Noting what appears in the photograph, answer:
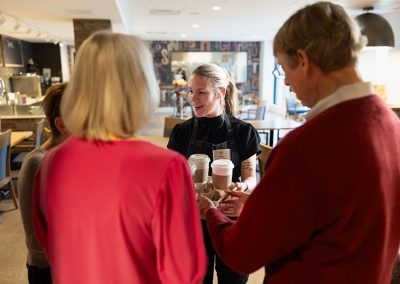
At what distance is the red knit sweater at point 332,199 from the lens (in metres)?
0.81

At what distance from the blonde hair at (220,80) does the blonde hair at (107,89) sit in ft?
2.87

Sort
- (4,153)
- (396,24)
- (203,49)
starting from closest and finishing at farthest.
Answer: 1. (4,153)
2. (396,24)
3. (203,49)

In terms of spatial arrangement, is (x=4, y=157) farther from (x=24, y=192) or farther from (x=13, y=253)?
(x=24, y=192)

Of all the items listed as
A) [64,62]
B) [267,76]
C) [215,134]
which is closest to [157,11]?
[215,134]

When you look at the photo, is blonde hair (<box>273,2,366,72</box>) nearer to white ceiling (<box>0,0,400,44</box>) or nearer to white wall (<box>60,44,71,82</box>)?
white ceiling (<box>0,0,400,44</box>)

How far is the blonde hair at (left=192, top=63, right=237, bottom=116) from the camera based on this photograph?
1.72 meters

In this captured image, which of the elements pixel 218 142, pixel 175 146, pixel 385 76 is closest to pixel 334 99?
pixel 218 142

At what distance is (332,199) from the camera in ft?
2.68

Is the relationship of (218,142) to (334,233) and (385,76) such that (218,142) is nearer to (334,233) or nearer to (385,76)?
(334,233)

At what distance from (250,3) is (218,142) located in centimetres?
456

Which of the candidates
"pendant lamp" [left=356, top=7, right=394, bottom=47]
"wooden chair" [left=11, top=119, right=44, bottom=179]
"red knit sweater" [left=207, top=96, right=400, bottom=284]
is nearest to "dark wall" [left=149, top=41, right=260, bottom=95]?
"wooden chair" [left=11, top=119, right=44, bottom=179]

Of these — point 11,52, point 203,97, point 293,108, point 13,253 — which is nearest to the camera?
point 203,97

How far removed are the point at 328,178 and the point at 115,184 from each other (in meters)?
Result: 0.50

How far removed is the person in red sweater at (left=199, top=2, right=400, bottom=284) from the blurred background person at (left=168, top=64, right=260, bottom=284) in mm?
803
